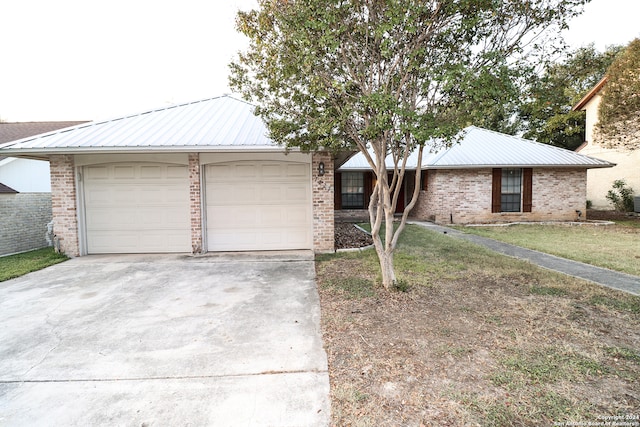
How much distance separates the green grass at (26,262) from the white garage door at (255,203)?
3.47m

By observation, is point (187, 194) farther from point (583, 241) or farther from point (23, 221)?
point (583, 241)

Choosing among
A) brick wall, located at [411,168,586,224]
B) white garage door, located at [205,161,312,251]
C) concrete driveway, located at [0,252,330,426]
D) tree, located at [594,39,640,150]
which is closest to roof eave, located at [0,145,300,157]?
white garage door, located at [205,161,312,251]

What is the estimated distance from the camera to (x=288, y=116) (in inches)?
206

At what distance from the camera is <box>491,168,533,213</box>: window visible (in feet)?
45.0

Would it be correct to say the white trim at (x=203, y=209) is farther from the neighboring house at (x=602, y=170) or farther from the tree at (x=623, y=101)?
the neighboring house at (x=602, y=170)

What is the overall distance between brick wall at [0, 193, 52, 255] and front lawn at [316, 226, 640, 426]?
8793 mm

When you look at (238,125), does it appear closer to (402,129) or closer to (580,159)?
(402,129)

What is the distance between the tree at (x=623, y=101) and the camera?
11703mm

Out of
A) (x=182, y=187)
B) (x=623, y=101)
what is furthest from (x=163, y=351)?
(x=623, y=101)

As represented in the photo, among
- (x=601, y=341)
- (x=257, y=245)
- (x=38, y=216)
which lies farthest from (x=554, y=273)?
(x=38, y=216)

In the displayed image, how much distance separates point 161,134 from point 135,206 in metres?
1.94

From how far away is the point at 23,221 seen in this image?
902 centimetres

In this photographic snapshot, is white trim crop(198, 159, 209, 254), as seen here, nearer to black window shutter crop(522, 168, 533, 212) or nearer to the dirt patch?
the dirt patch

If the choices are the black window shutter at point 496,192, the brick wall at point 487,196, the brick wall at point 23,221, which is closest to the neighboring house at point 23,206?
the brick wall at point 23,221
